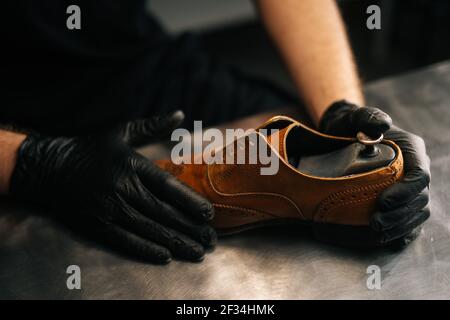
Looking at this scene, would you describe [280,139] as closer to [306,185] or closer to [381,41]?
[306,185]

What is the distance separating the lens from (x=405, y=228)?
68 centimetres

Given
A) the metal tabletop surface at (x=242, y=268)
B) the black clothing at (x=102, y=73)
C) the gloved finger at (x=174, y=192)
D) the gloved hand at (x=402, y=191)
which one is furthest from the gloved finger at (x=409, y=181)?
the black clothing at (x=102, y=73)

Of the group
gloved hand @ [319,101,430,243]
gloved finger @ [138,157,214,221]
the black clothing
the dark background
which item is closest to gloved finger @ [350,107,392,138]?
gloved hand @ [319,101,430,243]

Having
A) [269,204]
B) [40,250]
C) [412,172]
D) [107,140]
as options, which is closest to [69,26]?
[107,140]

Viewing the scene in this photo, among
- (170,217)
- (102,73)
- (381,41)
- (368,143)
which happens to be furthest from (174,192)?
(381,41)

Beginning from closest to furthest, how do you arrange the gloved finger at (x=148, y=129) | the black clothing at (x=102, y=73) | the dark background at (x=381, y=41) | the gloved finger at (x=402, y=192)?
the gloved finger at (x=402, y=192) < the gloved finger at (x=148, y=129) < the black clothing at (x=102, y=73) < the dark background at (x=381, y=41)

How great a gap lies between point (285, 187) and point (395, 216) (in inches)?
6.3

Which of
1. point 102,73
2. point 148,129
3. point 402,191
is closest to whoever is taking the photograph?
point 402,191

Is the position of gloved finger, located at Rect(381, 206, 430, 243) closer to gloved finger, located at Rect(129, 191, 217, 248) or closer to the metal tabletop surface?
the metal tabletop surface

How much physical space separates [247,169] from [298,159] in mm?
138

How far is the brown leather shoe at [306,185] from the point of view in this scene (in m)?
0.67

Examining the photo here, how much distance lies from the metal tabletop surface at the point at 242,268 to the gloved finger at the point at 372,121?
19cm

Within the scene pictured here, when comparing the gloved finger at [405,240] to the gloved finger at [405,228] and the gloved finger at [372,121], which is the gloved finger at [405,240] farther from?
the gloved finger at [372,121]
